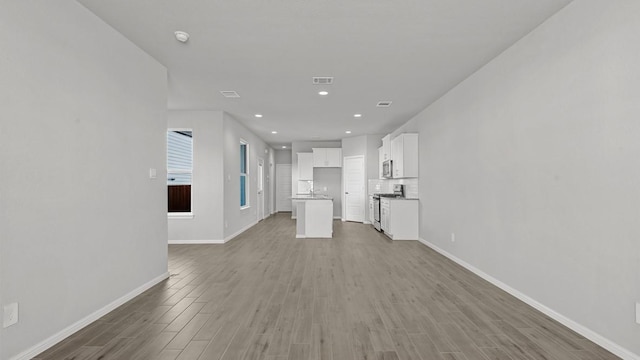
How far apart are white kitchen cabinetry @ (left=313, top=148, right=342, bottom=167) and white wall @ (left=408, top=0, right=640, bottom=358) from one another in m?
6.34

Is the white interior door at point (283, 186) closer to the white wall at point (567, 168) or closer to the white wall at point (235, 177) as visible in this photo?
the white wall at point (235, 177)

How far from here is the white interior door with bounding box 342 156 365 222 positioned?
9.73 m

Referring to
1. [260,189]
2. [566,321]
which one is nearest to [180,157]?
[260,189]

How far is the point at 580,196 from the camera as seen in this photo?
2.53 meters

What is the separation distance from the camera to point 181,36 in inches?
125

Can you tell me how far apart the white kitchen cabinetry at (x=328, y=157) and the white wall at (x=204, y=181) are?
462 centimetres

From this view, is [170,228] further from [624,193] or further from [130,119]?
[624,193]

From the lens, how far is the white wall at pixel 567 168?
2166 mm

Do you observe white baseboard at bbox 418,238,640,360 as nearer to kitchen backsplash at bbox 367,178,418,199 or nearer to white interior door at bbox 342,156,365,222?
kitchen backsplash at bbox 367,178,418,199

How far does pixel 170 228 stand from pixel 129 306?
3399 millimetres

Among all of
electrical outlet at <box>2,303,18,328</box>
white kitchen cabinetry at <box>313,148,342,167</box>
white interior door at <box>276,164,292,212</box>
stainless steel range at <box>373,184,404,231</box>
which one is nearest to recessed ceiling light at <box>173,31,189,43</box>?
electrical outlet at <box>2,303,18,328</box>

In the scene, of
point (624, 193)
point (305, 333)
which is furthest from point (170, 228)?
point (624, 193)

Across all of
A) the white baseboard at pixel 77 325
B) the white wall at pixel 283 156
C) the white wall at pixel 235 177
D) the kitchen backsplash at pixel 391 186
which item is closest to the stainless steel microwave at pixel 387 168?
the kitchen backsplash at pixel 391 186

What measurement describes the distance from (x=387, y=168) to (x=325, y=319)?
5.56m
